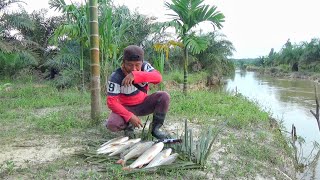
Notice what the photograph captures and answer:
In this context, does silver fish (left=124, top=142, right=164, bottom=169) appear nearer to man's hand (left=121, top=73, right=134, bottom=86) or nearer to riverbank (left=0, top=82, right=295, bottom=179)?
riverbank (left=0, top=82, right=295, bottom=179)

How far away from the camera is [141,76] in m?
3.73

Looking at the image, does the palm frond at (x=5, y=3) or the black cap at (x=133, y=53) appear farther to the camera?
the palm frond at (x=5, y=3)

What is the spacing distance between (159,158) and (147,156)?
12 centimetres

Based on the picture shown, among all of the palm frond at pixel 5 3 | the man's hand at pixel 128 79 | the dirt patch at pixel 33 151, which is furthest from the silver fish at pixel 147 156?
the palm frond at pixel 5 3

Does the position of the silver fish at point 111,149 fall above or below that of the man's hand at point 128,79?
below

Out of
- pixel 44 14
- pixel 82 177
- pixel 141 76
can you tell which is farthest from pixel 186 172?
pixel 44 14

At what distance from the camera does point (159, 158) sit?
10.2 ft

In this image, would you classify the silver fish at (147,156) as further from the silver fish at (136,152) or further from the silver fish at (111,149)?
the silver fish at (111,149)

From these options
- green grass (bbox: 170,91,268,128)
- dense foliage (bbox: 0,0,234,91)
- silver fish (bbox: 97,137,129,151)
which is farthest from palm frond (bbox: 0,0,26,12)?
silver fish (bbox: 97,137,129,151)

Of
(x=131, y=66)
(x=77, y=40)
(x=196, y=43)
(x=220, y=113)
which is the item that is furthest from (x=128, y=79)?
(x=77, y=40)

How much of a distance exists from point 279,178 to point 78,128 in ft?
9.03

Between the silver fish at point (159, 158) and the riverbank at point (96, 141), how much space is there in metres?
0.11

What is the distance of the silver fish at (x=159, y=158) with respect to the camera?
304 cm

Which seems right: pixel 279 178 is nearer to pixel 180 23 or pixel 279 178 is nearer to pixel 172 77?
pixel 180 23
